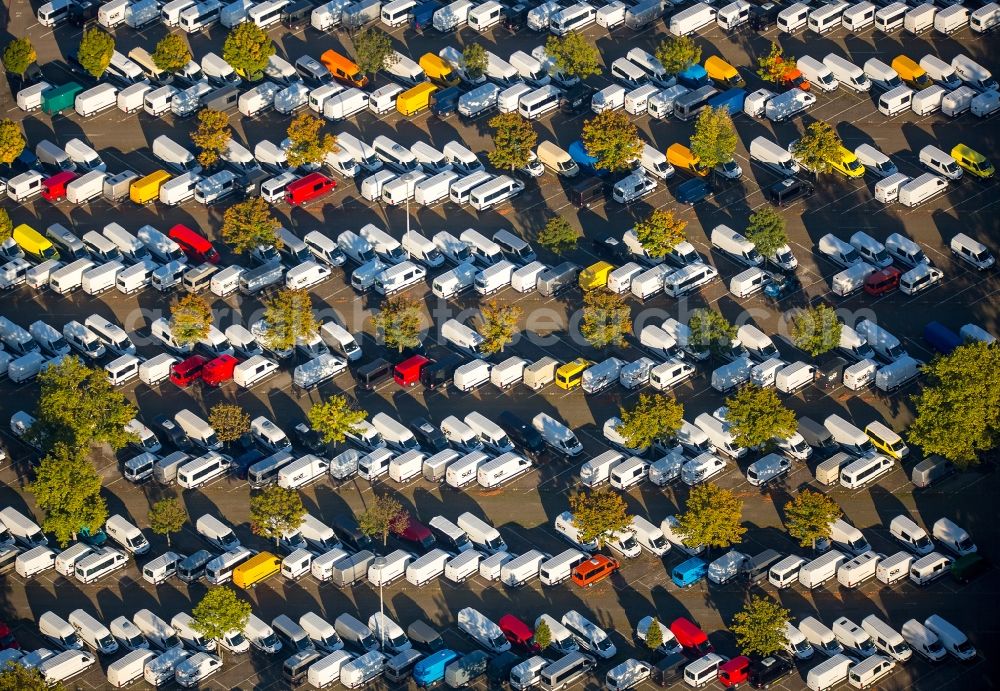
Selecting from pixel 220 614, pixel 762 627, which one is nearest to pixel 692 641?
pixel 762 627

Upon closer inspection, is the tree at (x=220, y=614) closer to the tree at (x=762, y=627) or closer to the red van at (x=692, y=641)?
the red van at (x=692, y=641)

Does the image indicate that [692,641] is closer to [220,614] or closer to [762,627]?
[762,627]

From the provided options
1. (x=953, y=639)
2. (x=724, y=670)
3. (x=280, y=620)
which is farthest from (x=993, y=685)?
(x=280, y=620)

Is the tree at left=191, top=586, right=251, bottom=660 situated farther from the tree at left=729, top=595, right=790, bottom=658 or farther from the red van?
the tree at left=729, top=595, right=790, bottom=658

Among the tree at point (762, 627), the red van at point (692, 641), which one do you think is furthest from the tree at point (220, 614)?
the tree at point (762, 627)

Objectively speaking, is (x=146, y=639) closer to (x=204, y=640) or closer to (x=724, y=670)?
(x=204, y=640)
